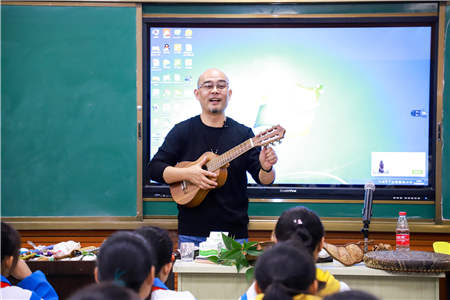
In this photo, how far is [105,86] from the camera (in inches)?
158

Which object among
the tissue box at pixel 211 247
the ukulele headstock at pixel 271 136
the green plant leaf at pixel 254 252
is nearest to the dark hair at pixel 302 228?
the green plant leaf at pixel 254 252

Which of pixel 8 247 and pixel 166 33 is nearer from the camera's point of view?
pixel 8 247

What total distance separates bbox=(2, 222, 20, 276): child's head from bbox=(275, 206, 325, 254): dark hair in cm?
102

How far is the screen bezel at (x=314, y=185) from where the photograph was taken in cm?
389

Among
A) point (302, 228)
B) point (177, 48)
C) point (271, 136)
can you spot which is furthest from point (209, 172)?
point (177, 48)

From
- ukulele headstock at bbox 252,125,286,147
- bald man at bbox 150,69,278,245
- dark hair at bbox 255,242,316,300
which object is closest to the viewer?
dark hair at bbox 255,242,316,300

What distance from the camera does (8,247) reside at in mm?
1976

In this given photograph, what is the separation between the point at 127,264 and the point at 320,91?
287cm

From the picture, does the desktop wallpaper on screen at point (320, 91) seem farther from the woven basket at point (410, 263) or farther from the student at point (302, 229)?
the student at point (302, 229)

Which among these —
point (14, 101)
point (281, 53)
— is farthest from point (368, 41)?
point (14, 101)

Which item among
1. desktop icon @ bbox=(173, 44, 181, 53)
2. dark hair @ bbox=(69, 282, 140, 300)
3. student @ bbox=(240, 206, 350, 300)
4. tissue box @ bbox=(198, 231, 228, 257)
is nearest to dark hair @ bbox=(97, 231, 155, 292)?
dark hair @ bbox=(69, 282, 140, 300)

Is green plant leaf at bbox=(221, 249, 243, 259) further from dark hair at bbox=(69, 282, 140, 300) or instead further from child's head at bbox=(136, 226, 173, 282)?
dark hair at bbox=(69, 282, 140, 300)

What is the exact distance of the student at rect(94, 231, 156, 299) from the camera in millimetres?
1444

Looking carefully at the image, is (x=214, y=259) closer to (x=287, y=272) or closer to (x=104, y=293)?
(x=287, y=272)
